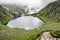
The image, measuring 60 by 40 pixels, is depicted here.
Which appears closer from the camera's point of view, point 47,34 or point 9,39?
point 47,34

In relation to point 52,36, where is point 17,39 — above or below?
below

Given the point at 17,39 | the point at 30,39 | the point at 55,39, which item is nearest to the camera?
the point at 55,39

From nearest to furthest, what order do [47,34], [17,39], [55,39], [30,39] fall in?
1. [55,39]
2. [47,34]
3. [30,39]
4. [17,39]

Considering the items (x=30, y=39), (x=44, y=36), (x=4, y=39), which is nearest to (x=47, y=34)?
(x=44, y=36)

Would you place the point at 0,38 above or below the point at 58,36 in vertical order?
below

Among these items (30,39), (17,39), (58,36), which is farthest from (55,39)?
(17,39)

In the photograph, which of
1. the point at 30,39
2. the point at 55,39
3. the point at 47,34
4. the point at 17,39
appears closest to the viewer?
the point at 55,39

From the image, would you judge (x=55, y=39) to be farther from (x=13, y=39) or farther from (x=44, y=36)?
(x=13, y=39)

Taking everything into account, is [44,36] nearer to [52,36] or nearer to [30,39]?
[52,36]

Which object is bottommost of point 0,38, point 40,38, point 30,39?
point 0,38
